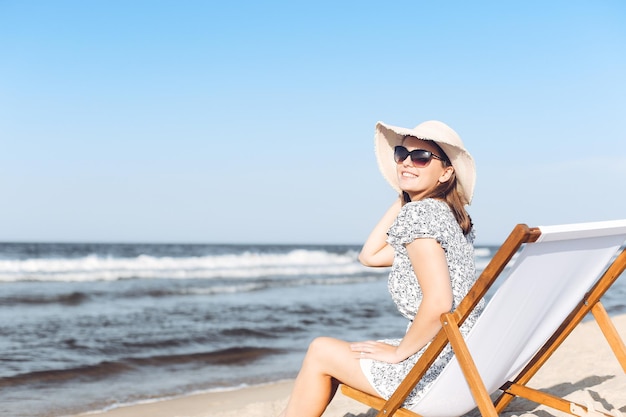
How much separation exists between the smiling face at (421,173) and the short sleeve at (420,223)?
22cm

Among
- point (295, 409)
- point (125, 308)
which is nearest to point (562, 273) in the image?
point (295, 409)

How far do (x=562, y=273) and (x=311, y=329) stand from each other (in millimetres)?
6679

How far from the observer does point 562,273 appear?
8.62ft

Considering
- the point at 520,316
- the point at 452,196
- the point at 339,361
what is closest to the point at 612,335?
the point at 520,316

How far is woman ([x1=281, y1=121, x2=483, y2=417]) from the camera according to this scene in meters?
2.52

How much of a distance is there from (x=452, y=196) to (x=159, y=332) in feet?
20.8

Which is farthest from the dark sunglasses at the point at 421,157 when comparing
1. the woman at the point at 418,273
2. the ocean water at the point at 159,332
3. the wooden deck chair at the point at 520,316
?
the ocean water at the point at 159,332

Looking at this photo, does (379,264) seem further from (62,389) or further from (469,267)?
(62,389)

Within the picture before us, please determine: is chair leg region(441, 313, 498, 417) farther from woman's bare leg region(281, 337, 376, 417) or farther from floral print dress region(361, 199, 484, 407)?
woman's bare leg region(281, 337, 376, 417)

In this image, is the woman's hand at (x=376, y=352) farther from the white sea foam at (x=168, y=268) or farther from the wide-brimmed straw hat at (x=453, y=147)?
the white sea foam at (x=168, y=268)

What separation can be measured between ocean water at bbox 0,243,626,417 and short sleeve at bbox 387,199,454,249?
3.56 meters

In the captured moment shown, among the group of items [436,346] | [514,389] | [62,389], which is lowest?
[62,389]

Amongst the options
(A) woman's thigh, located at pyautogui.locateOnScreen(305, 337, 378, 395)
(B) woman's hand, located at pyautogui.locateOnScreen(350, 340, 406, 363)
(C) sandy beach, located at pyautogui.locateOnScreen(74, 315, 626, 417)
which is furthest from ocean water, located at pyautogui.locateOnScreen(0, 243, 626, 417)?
(B) woman's hand, located at pyautogui.locateOnScreen(350, 340, 406, 363)

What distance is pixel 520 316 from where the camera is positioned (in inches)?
104
